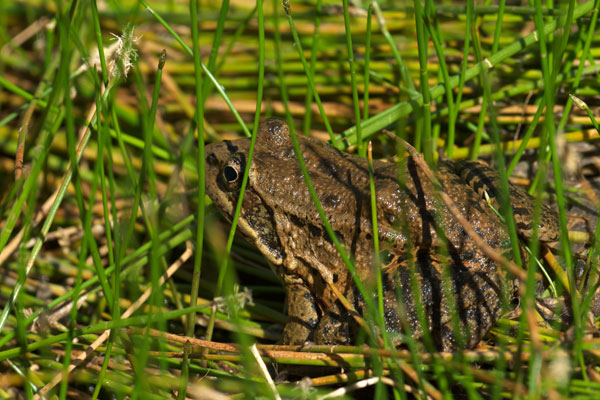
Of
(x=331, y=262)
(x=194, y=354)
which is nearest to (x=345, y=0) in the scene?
(x=331, y=262)

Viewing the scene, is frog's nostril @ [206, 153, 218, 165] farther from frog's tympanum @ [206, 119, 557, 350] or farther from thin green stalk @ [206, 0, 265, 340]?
thin green stalk @ [206, 0, 265, 340]

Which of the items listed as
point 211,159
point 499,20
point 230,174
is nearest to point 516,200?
point 499,20

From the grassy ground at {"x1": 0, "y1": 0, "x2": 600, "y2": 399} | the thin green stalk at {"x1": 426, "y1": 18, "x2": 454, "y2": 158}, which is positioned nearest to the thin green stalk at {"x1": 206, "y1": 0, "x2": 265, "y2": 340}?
the grassy ground at {"x1": 0, "y1": 0, "x2": 600, "y2": 399}

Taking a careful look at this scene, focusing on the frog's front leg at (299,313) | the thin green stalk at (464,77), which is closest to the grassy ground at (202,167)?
the thin green stalk at (464,77)

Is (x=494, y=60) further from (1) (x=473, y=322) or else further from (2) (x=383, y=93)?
(1) (x=473, y=322)

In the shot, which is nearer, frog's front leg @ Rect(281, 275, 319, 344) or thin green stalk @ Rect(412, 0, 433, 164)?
thin green stalk @ Rect(412, 0, 433, 164)

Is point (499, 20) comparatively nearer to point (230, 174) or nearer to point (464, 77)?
point (464, 77)

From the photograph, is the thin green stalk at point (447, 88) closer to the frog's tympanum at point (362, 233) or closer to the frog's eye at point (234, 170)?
the frog's tympanum at point (362, 233)
